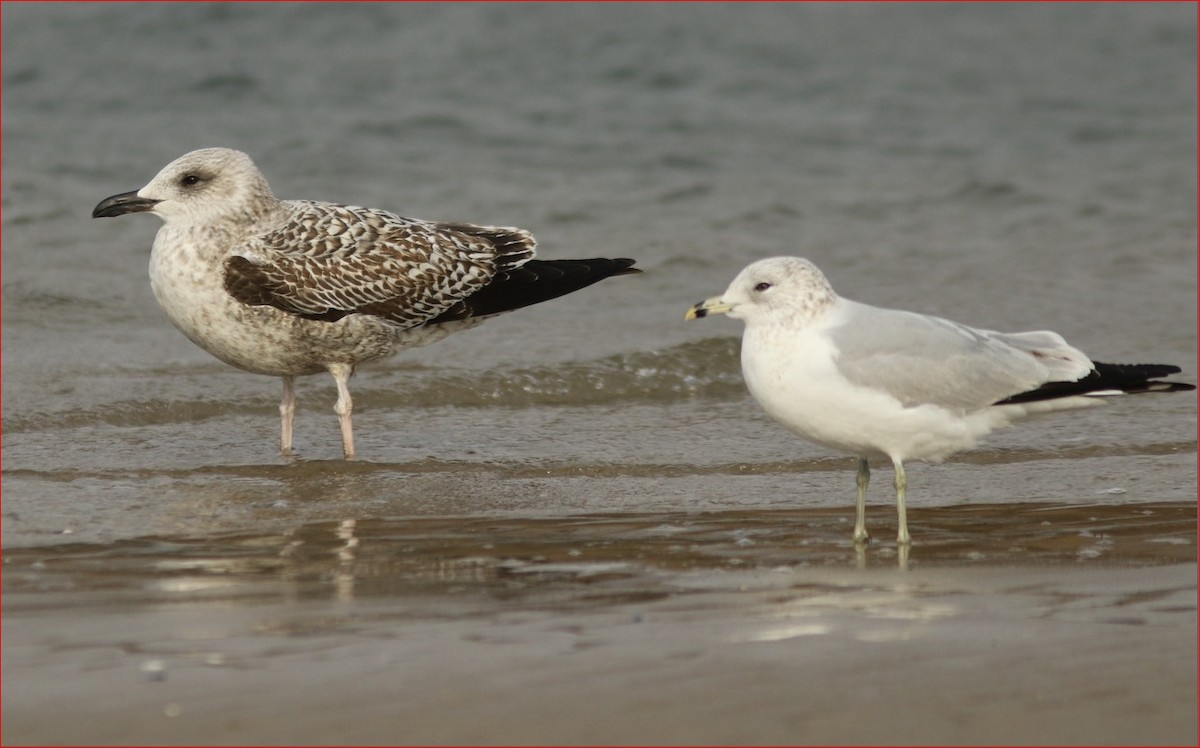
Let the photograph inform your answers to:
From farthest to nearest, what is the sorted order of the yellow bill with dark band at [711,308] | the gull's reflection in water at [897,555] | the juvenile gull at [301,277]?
1. the juvenile gull at [301,277]
2. the yellow bill with dark band at [711,308]
3. the gull's reflection in water at [897,555]

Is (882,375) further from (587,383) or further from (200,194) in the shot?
(587,383)

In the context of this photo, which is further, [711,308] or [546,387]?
[546,387]

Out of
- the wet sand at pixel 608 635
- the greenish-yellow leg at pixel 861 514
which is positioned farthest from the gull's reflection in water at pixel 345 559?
the greenish-yellow leg at pixel 861 514

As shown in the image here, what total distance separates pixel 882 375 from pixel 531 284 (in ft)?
9.59

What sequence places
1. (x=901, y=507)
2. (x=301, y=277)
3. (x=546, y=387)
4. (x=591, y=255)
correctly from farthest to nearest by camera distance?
(x=591, y=255) → (x=546, y=387) → (x=301, y=277) → (x=901, y=507)

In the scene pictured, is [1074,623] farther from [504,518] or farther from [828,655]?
[504,518]

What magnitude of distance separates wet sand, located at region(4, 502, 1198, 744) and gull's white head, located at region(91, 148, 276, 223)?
6.83 ft

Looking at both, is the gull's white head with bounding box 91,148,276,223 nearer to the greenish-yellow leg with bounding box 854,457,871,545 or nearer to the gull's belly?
the gull's belly

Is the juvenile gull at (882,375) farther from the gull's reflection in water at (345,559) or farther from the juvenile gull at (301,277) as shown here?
the juvenile gull at (301,277)

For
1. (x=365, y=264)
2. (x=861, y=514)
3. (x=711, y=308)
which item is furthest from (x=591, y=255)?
(x=861, y=514)

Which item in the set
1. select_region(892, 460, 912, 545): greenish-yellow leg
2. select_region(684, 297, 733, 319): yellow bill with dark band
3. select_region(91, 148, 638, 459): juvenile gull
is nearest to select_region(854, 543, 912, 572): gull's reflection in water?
select_region(892, 460, 912, 545): greenish-yellow leg

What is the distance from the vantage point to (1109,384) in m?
5.52

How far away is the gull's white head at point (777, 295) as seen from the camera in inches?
217

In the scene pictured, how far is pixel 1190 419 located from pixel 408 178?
7884 millimetres
